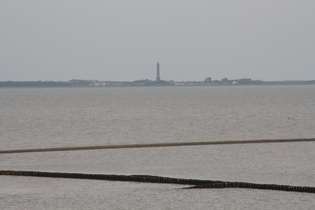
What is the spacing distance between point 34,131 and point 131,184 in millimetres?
41804

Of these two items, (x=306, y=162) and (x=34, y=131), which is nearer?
(x=306, y=162)

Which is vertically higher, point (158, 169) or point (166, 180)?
point (166, 180)

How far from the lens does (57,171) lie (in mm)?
33938

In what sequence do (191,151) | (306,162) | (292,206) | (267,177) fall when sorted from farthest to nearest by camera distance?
(191,151), (306,162), (267,177), (292,206)

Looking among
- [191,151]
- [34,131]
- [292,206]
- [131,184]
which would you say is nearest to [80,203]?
[131,184]

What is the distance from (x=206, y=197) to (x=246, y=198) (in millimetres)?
1527

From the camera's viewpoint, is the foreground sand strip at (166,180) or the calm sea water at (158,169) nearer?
the calm sea water at (158,169)

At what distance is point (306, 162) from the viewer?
3612cm

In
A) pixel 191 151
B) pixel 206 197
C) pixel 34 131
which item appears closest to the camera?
pixel 206 197

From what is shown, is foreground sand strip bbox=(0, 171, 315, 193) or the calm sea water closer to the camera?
the calm sea water

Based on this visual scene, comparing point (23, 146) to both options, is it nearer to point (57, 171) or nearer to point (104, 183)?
point (57, 171)

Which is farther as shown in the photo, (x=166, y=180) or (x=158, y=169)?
(x=158, y=169)

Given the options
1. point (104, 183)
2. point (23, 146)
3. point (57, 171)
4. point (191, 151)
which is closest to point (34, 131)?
point (23, 146)

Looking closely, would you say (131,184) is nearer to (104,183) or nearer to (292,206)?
(104,183)
